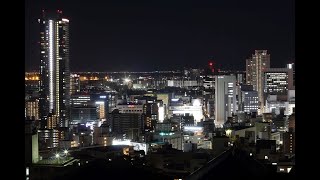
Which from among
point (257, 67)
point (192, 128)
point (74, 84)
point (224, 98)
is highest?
point (257, 67)

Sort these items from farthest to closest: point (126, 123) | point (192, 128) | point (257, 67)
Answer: point (257, 67), point (126, 123), point (192, 128)

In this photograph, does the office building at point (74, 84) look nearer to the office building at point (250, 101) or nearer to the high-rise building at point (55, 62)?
the high-rise building at point (55, 62)

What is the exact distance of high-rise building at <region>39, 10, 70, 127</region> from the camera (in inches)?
603

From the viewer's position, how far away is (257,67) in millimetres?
17719

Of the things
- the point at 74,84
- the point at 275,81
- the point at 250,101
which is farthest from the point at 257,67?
the point at 74,84

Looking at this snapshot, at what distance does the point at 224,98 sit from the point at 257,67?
3.70 metres

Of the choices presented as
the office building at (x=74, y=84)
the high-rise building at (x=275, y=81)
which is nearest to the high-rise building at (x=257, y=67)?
the high-rise building at (x=275, y=81)

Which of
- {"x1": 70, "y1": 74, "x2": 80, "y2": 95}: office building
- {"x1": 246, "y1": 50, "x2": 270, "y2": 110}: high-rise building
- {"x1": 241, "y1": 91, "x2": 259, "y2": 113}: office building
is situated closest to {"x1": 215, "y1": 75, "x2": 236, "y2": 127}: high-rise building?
{"x1": 241, "y1": 91, "x2": 259, "y2": 113}: office building

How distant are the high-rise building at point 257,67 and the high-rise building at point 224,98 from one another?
2.64 m

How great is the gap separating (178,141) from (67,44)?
838 cm

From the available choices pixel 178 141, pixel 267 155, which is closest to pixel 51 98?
pixel 178 141

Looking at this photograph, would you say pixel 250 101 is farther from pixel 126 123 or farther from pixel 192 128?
pixel 126 123

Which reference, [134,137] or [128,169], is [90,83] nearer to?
[134,137]

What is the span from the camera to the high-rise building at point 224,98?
556 inches
